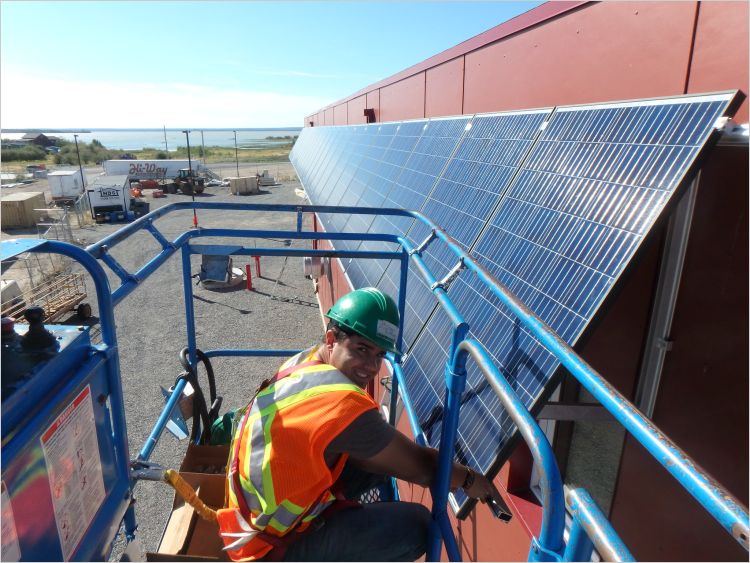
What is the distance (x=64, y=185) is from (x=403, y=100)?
3309 cm

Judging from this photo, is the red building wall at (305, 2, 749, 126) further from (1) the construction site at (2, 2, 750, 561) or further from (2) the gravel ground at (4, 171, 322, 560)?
(2) the gravel ground at (4, 171, 322, 560)

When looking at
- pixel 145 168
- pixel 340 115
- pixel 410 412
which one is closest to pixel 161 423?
pixel 410 412

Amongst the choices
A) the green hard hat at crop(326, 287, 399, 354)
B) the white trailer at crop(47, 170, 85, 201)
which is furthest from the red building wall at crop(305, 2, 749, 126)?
the white trailer at crop(47, 170, 85, 201)

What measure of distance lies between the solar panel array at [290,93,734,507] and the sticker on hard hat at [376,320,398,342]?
707mm

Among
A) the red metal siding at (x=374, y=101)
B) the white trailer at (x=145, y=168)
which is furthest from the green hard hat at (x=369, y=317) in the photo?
the white trailer at (x=145, y=168)

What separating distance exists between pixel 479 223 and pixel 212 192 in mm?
42644

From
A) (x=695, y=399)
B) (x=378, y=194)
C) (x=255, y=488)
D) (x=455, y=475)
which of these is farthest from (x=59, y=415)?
(x=378, y=194)

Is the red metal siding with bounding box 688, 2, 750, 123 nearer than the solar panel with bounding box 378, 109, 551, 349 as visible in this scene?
Yes

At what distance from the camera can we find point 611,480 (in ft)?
12.8

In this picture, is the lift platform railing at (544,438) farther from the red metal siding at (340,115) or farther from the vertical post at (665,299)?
the red metal siding at (340,115)

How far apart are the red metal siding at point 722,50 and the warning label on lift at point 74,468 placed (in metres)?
3.65

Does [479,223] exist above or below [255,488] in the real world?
above

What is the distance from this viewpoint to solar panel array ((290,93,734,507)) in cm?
269

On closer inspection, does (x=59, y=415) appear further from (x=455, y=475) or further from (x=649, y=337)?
(x=649, y=337)
